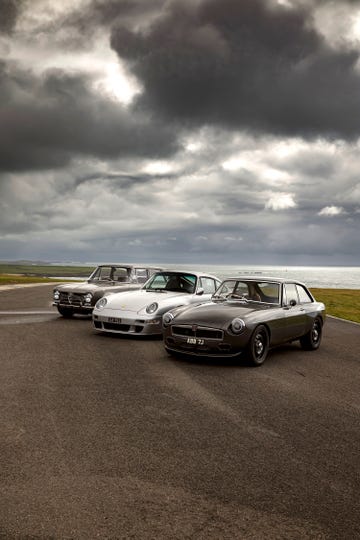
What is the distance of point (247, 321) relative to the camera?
336 inches

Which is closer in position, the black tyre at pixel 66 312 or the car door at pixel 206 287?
the car door at pixel 206 287

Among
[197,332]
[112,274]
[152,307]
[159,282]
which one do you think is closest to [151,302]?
[152,307]

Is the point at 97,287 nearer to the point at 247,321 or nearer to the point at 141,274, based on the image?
the point at 141,274

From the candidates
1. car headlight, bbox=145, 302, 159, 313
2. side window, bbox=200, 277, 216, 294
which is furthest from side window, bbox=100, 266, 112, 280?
car headlight, bbox=145, 302, 159, 313

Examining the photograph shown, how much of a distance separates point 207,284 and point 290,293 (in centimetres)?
308

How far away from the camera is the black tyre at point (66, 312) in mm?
15203

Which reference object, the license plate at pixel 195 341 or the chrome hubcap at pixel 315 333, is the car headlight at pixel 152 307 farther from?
the chrome hubcap at pixel 315 333

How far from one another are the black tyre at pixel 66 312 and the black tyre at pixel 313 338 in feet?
23.9

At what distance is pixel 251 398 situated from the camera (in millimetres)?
6457

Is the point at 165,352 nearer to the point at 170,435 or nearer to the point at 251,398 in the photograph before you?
the point at 251,398

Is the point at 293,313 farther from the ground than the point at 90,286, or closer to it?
closer to it

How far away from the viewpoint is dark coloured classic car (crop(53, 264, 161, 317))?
14.5m

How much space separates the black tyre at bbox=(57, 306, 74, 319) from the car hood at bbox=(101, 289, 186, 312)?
3.46 meters

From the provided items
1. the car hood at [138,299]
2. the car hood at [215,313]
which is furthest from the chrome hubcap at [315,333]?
the car hood at [138,299]
